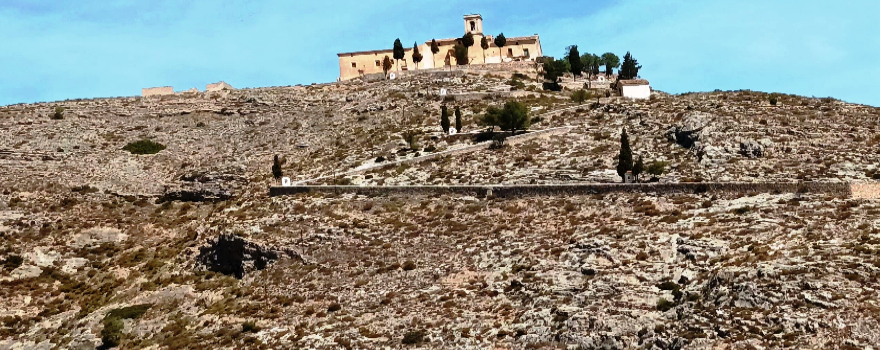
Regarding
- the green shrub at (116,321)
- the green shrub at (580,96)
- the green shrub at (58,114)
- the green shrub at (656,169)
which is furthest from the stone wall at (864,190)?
the green shrub at (58,114)

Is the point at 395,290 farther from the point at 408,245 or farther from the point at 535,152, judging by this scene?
the point at 535,152

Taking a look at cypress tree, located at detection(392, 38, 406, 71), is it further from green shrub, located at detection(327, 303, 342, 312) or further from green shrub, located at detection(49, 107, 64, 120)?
green shrub, located at detection(327, 303, 342, 312)

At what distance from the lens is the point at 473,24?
381ft

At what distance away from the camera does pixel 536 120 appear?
8112cm

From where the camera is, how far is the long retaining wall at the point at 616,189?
165ft

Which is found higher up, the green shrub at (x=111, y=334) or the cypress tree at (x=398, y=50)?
the cypress tree at (x=398, y=50)

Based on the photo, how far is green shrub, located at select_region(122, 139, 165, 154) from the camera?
84875 mm

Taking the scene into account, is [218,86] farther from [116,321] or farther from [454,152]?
[116,321]

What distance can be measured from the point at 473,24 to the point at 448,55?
5.30 meters

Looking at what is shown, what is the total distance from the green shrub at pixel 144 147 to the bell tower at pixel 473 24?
146ft

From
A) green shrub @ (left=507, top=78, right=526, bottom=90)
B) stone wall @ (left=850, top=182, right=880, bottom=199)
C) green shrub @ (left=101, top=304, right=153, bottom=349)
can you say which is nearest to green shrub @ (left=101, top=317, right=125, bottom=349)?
green shrub @ (left=101, top=304, right=153, bottom=349)

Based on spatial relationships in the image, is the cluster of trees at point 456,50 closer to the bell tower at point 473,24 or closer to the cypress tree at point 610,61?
the bell tower at point 473,24

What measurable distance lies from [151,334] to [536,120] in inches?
1622

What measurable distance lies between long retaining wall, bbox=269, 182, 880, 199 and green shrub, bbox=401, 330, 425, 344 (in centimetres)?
1786
